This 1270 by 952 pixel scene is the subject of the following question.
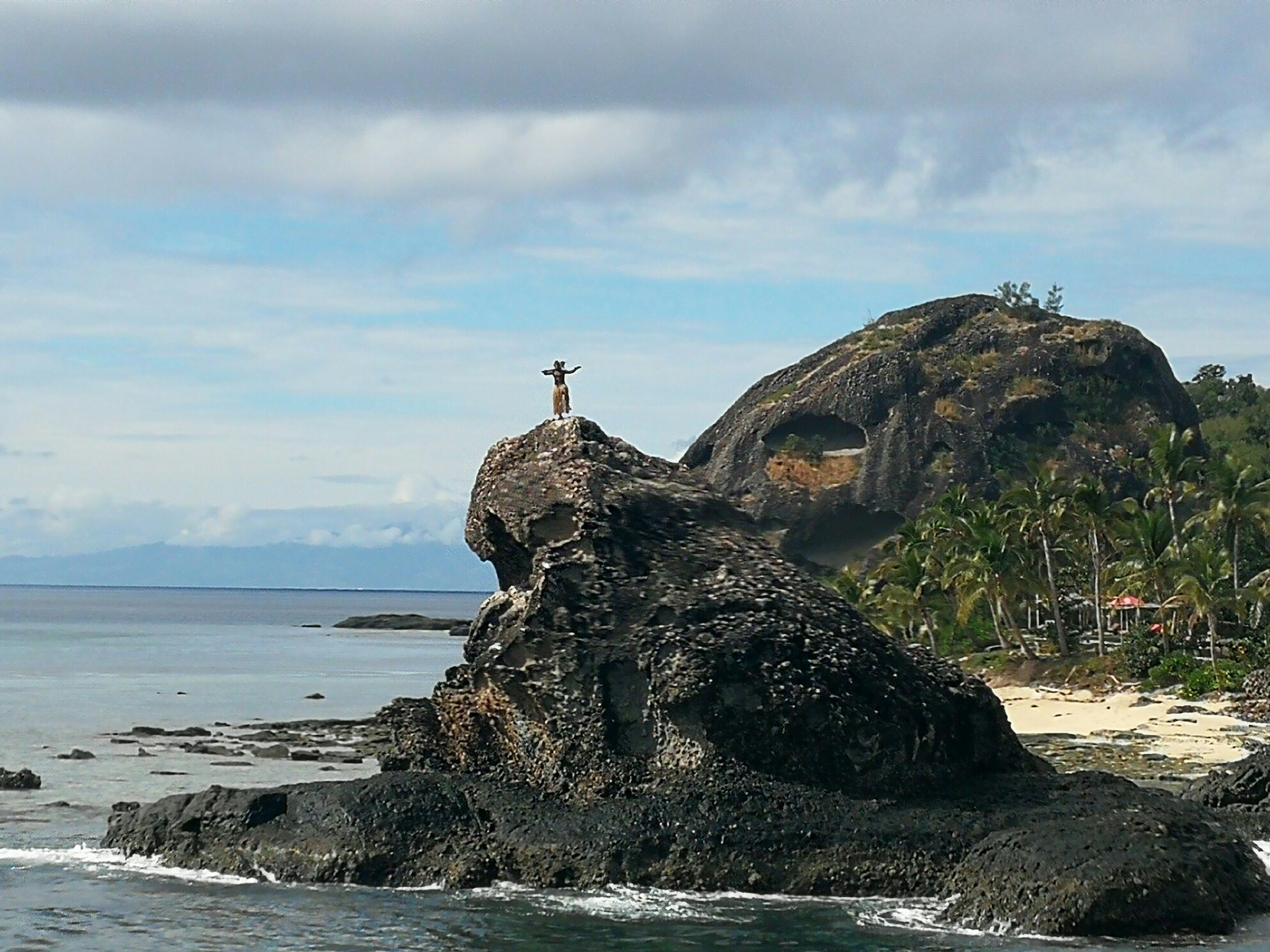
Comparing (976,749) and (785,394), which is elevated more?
(785,394)

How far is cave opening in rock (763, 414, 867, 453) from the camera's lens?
12012cm

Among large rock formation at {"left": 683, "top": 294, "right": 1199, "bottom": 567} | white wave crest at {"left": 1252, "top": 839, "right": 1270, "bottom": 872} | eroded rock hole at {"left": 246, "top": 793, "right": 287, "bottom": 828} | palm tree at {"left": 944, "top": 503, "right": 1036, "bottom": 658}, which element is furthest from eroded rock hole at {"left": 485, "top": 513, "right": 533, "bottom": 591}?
large rock formation at {"left": 683, "top": 294, "right": 1199, "bottom": 567}

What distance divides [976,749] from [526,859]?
217 inches

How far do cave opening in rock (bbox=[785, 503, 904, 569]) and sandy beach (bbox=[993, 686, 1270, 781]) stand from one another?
203ft

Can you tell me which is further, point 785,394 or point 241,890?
point 785,394

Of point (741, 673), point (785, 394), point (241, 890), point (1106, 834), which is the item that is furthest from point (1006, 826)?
point (785, 394)

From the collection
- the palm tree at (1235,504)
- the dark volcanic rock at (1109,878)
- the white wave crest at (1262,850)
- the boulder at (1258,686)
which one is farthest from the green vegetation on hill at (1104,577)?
the dark volcanic rock at (1109,878)

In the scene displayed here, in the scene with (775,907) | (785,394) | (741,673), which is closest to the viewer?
(775,907)

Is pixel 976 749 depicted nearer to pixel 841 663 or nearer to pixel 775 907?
pixel 841 663

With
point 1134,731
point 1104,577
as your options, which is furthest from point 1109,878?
point 1104,577

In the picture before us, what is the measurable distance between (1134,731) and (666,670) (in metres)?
23.8

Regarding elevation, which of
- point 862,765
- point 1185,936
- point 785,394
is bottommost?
point 1185,936

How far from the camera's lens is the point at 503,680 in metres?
21.1

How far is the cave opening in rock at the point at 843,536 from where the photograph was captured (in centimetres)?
11512
